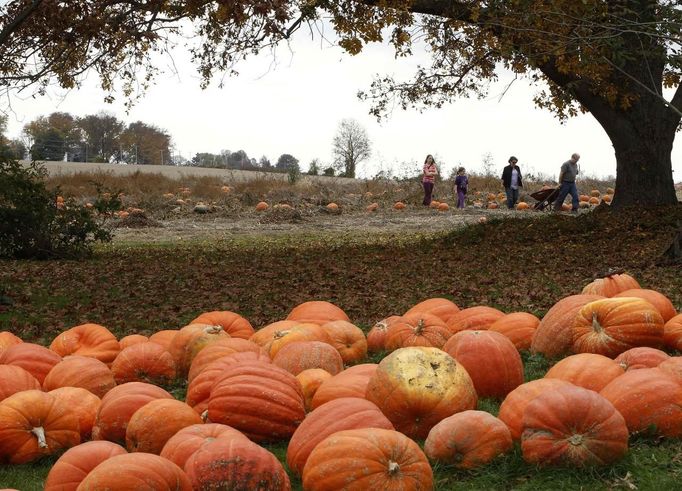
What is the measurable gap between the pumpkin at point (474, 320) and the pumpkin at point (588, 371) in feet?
6.10

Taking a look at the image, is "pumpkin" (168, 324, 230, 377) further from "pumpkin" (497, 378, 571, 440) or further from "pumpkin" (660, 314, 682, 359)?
"pumpkin" (660, 314, 682, 359)

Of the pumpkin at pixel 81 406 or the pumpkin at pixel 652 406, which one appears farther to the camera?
the pumpkin at pixel 81 406

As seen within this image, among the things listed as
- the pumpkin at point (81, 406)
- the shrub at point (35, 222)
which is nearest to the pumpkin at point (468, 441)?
the pumpkin at point (81, 406)

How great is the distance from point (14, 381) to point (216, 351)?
1.38 m

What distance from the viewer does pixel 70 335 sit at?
22.6 feet

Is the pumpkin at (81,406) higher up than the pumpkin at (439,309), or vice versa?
the pumpkin at (439,309)

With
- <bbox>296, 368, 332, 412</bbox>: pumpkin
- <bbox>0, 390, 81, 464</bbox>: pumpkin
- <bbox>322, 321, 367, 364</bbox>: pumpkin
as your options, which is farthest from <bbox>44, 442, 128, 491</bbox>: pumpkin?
<bbox>322, 321, 367, 364</bbox>: pumpkin

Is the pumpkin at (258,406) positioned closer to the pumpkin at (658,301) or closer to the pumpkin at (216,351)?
the pumpkin at (216,351)

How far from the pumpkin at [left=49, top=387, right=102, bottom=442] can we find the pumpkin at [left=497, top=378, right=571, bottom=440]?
2.49m

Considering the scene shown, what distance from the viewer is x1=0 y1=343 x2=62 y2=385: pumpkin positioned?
596 centimetres

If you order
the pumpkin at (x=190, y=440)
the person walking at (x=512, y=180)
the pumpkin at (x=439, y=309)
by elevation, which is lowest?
the pumpkin at (x=190, y=440)

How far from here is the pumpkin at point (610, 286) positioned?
7.22m

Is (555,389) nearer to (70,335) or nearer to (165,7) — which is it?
(70,335)

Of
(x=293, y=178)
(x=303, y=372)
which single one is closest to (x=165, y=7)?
(x=303, y=372)
